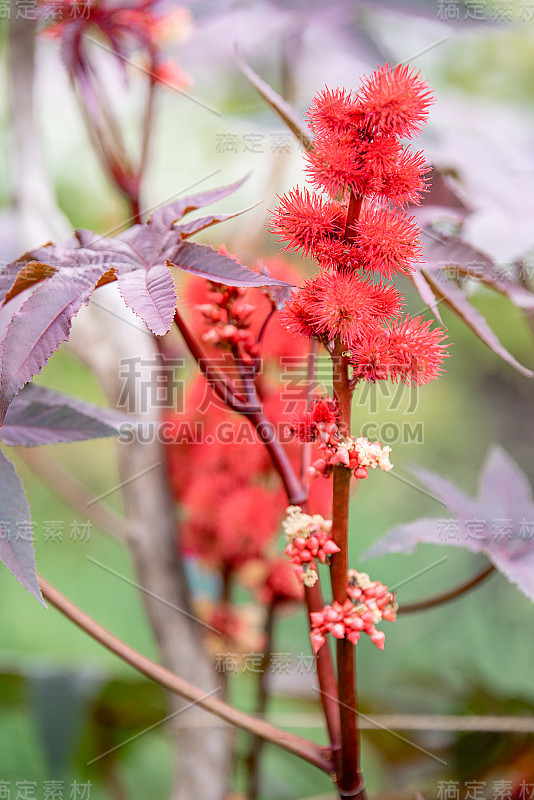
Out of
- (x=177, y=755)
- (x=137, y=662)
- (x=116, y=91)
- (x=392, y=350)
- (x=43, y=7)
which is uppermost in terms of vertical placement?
(x=116, y=91)

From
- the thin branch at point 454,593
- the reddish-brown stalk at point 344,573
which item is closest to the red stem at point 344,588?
the reddish-brown stalk at point 344,573

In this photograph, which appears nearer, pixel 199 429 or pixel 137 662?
pixel 137 662

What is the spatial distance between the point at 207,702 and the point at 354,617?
0.09 metres

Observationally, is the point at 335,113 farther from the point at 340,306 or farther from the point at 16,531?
the point at 16,531

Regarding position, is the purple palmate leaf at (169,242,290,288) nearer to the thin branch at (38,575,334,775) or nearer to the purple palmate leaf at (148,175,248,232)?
the purple palmate leaf at (148,175,248,232)

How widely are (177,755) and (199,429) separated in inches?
8.1

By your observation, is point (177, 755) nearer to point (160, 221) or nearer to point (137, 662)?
point (137, 662)

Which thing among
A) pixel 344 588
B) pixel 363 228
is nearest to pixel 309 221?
pixel 363 228

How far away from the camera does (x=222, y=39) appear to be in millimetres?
630

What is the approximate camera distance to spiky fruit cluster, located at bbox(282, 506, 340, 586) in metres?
0.23

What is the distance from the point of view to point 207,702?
0.91 feet

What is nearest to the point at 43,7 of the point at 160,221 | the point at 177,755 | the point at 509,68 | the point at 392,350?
the point at 160,221

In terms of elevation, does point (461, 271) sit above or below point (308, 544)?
above

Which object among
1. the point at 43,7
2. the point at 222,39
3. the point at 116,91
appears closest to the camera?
the point at 43,7
